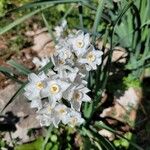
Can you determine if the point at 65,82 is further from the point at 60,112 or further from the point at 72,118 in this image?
the point at 72,118

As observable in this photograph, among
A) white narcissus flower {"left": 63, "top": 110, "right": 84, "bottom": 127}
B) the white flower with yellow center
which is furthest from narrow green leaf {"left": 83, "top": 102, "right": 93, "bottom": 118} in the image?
the white flower with yellow center

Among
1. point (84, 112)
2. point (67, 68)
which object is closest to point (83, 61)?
point (67, 68)

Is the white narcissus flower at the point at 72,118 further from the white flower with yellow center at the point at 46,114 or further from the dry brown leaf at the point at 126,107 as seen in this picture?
the dry brown leaf at the point at 126,107

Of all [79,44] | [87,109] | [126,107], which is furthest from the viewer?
[126,107]

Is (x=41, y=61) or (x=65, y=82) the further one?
(x=41, y=61)

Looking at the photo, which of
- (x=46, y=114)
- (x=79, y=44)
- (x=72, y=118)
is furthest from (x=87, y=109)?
(x=79, y=44)

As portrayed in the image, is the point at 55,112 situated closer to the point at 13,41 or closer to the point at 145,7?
the point at 145,7

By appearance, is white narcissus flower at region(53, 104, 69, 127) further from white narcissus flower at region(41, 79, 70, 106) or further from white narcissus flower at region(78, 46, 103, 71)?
white narcissus flower at region(78, 46, 103, 71)
